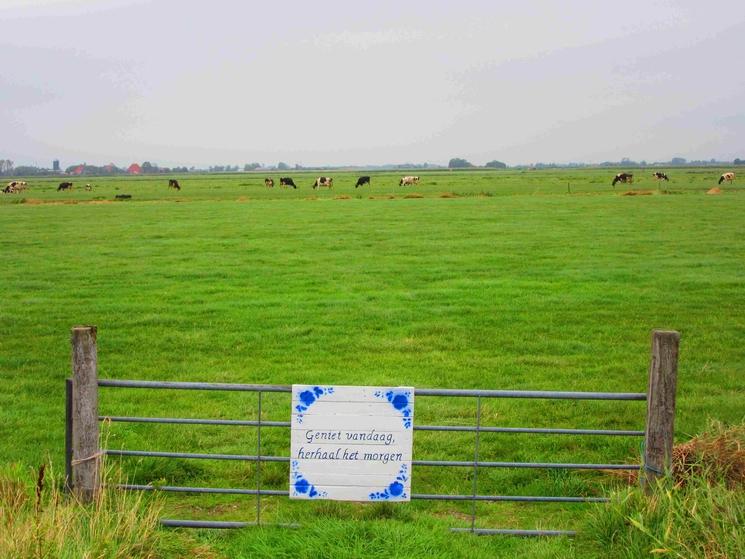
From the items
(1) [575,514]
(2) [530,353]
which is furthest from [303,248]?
(1) [575,514]

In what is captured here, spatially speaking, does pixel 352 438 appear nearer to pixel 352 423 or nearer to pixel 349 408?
pixel 352 423

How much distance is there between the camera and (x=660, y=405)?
6.57 meters

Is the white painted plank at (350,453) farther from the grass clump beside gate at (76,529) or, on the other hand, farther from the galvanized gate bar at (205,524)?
the grass clump beside gate at (76,529)

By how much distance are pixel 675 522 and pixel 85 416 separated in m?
4.76

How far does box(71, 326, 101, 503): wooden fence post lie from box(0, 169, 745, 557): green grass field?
1006 millimetres

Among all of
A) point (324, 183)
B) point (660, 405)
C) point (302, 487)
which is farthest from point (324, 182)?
point (660, 405)

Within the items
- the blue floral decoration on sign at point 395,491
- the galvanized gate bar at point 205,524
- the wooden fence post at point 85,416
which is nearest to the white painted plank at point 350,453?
the blue floral decoration on sign at point 395,491

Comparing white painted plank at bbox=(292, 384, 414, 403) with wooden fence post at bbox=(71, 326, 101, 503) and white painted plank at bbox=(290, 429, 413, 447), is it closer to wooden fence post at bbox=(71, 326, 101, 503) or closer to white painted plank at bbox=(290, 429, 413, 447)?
white painted plank at bbox=(290, 429, 413, 447)

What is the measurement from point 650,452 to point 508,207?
140 feet

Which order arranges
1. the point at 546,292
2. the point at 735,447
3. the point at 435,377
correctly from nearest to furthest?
the point at 735,447, the point at 435,377, the point at 546,292

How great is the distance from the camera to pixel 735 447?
303 inches

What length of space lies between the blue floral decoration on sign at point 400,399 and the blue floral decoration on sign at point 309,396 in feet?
1.41

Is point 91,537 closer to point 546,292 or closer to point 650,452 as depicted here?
point 650,452

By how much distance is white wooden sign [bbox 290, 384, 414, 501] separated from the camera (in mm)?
6473
